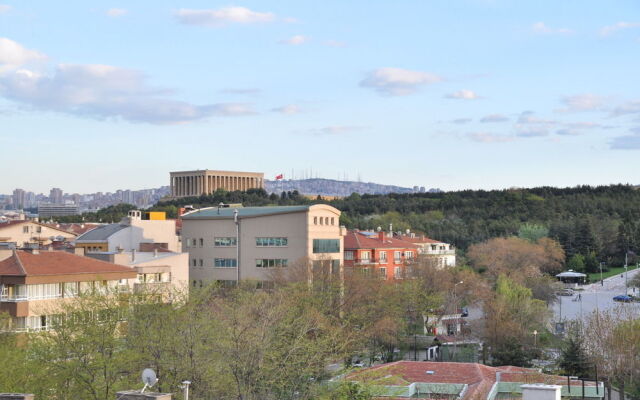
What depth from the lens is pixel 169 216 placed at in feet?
374

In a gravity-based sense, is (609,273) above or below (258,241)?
below

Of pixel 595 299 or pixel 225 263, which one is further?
pixel 595 299

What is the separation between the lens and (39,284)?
37.5 metres

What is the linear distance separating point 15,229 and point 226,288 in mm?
23243

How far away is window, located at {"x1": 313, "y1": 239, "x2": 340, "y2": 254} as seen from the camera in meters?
63.2

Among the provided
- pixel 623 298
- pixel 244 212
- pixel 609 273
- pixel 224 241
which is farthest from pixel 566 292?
pixel 224 241

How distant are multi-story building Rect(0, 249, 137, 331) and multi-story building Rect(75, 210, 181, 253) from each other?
2031 cm

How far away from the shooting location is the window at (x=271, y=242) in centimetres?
6325

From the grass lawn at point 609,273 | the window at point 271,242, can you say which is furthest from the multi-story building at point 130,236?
the grass lawn at point 609,273

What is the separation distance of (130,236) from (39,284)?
27.0m

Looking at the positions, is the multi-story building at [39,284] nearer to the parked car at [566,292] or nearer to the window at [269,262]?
the window at [269,262]

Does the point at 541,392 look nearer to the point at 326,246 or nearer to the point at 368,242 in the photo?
the point at 326,246

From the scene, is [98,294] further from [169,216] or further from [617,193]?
[617,193]

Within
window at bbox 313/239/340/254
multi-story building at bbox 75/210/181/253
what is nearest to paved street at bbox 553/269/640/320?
window at bbox 313/239/340/254
